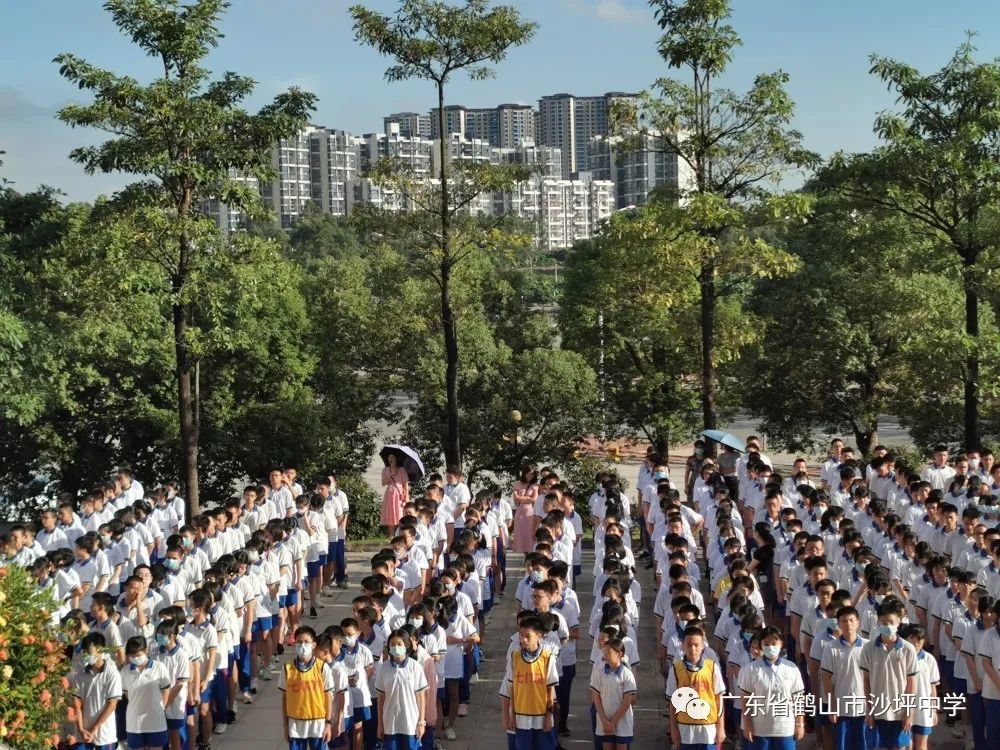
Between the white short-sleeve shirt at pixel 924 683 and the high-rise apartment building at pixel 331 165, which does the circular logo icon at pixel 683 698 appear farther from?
the high-rise apartment building at pixel 331 165

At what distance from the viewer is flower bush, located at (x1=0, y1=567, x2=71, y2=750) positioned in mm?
6113

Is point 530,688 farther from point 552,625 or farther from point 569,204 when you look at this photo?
point 569,204

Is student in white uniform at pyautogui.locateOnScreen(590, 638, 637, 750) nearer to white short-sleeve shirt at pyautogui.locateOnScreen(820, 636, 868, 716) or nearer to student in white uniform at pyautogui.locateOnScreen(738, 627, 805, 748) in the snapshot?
student in white uniform at pyautogui.locateOnScreen(738, 627, 805, 748)

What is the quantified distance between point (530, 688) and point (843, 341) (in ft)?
46.4

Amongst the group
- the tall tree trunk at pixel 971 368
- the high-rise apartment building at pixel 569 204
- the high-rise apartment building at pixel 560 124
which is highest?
the high-rise apartment building at pixel 560 124

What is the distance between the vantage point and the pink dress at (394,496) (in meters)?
14.4

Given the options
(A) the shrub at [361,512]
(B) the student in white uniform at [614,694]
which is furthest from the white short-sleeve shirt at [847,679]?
A: (A) the shrub at [361,512]

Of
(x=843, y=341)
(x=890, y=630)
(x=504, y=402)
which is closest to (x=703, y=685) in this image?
(x=890, y=630)

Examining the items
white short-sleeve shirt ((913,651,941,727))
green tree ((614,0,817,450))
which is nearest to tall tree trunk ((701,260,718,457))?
green tree ((614,0,817,450))

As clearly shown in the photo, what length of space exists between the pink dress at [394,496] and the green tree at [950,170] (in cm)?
677

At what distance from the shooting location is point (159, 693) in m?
8.78

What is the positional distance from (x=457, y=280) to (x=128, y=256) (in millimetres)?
9057

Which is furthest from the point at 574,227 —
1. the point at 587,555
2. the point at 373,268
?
the point at 587,555

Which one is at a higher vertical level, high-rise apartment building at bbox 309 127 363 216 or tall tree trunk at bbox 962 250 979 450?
high-rise apartment building at bbox 309 127 363 216
